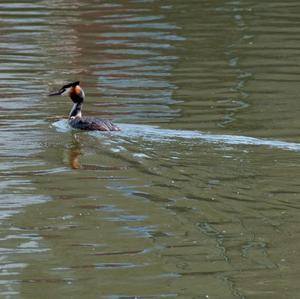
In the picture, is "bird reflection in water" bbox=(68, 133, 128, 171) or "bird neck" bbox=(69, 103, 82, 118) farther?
"bird neck" bbox=(69, 103, 82, 118)

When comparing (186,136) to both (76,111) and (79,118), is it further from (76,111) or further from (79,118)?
(76,111)

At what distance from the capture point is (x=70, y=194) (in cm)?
1155

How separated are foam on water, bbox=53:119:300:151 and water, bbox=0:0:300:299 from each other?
2 cm

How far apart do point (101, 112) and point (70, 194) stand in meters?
4.02

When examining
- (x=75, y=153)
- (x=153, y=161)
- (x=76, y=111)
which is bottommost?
(x=76, y=111)

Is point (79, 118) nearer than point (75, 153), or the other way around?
point (75, 153)

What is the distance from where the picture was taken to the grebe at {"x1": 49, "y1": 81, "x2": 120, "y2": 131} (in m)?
13.9

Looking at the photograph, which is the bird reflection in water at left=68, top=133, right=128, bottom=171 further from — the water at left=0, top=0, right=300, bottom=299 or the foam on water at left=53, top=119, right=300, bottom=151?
the foam on water at left=53, top=119, right=300, bottom=151

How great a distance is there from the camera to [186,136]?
13555 mm

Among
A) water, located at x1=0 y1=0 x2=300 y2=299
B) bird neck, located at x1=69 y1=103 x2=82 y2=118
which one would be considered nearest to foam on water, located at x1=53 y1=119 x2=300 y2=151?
water, located at x1=0 y1=0 x2=300 y2=299

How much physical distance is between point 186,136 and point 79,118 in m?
1.49

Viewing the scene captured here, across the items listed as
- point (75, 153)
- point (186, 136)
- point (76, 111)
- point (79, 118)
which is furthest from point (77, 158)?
point (76, 111)

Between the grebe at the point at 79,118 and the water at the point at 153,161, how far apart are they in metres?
0.12

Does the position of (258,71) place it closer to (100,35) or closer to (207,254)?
(100,35)
